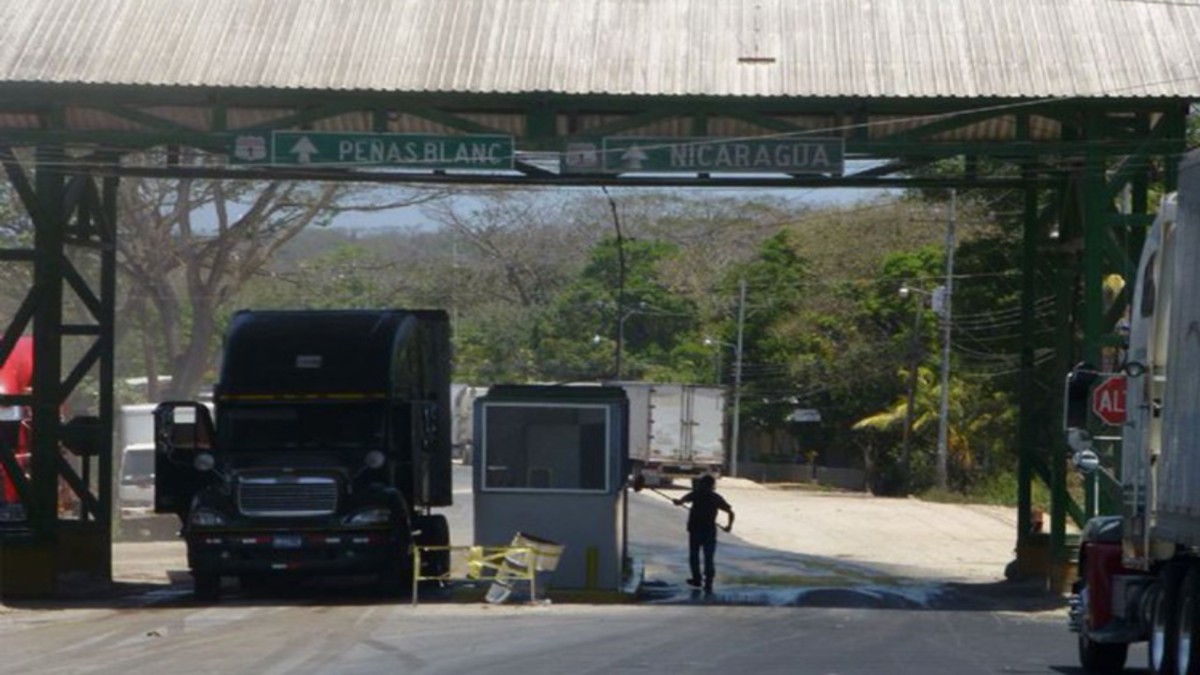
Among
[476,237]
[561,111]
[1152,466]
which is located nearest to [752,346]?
[476,237]

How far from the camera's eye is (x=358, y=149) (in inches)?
1037

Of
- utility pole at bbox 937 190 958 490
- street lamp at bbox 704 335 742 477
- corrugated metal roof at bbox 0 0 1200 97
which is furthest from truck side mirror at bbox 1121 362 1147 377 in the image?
street lamp at bbox 704 335 742 477

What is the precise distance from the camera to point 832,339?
7725 cm

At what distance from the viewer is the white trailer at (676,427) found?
68.4 metres

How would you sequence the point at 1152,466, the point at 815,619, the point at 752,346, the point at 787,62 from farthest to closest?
the point at 752,346 < the point at 787,62 < the point at 815,619 < the point at 1152,466

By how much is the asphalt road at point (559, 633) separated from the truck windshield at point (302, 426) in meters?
1.98

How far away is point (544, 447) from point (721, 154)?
14.4 ft

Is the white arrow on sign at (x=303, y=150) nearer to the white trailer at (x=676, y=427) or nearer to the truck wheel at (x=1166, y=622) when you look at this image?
the truck wheel at (x=1166, y=622)

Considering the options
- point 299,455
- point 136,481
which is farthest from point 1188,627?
point 136,481

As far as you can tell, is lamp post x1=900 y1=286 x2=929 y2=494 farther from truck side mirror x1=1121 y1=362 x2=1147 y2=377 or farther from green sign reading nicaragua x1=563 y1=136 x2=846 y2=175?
truck side mirror x1=1121 y1=362 x2=1147 y2=377

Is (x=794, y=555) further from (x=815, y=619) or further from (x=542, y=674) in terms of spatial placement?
(x=542, y=674)

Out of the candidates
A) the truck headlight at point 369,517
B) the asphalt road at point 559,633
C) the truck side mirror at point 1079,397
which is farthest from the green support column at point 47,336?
the truck side mirror at point 1079,397

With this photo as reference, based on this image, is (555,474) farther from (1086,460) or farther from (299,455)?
(1086,460)

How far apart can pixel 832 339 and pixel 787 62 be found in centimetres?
5142
